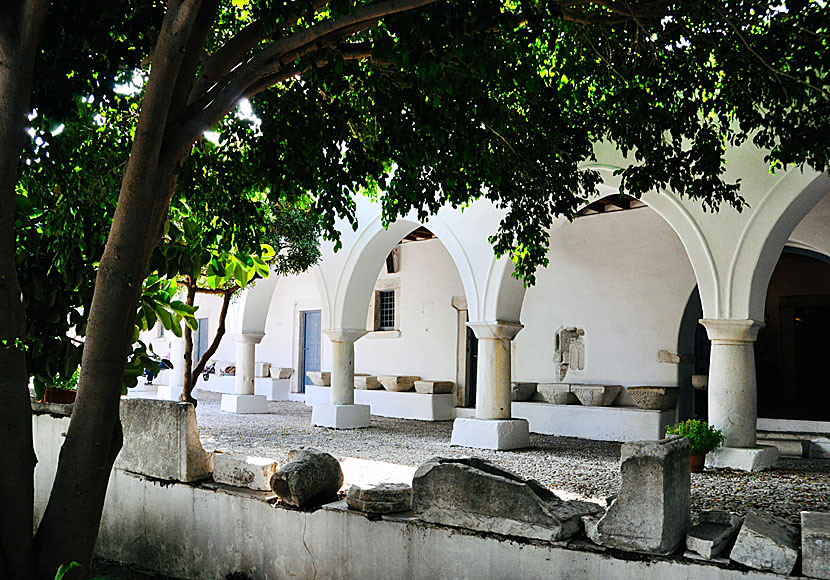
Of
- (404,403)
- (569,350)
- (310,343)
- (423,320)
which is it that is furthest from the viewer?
(310,343)

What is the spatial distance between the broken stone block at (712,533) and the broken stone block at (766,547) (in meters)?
0.10

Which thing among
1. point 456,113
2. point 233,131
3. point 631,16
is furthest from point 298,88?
point 631,16

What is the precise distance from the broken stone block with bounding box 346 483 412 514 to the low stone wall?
0.25 feet

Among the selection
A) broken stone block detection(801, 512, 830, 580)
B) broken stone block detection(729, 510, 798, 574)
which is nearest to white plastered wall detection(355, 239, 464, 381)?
broken stone block detection(729, 510, 798, 574)

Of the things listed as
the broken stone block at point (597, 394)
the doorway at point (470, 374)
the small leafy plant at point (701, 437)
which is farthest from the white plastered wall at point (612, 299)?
the small leafy plant at point (701, 437)

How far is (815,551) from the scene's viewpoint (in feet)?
11.0

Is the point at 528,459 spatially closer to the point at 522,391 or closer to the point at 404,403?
the point at 522,391

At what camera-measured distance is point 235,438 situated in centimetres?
998

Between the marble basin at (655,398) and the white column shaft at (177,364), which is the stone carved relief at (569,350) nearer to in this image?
the marble basin at (655,398)

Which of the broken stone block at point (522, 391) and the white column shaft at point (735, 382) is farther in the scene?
the broken stone block at point (522, 391)

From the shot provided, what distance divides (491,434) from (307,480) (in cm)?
448

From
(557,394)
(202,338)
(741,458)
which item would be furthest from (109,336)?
(202,338)

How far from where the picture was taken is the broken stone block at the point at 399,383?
1407 centimetres

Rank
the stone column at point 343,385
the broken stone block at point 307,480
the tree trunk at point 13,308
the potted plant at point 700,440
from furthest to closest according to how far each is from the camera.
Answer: the stone column at point 343,385 < the potted plant at point 700,440 < the broken stone block at point 307,480 < the tree trunk at point 13,308
